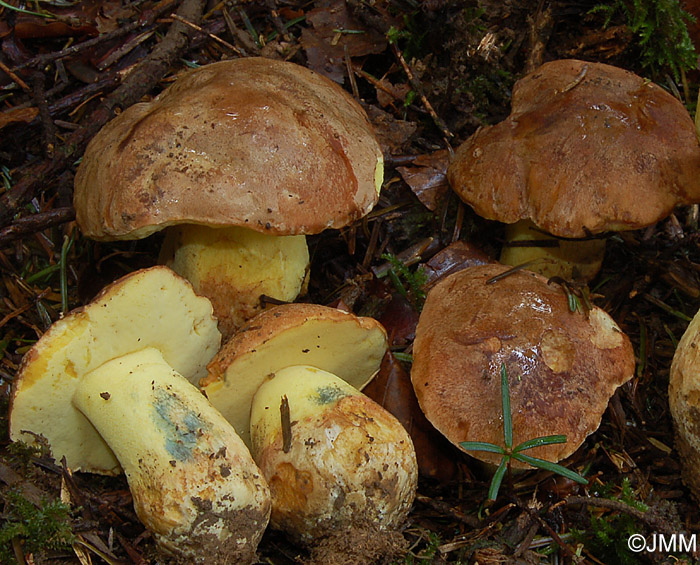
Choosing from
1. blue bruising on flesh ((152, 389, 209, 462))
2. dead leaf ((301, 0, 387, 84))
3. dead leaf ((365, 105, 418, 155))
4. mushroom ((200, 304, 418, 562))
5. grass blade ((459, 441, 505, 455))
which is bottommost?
grass blade ((459, 441, 505, 455))

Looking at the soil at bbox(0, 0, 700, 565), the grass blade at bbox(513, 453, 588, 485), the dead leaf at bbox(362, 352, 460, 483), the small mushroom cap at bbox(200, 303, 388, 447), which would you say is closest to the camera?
the grass blade at bbox(513, 453, 588, 485)

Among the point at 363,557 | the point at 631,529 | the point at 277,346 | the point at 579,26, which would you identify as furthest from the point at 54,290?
the point at 579,26

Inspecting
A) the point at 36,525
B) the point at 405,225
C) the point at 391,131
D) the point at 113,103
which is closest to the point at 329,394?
the point at 36,525

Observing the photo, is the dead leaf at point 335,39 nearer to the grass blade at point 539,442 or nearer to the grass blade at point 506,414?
the grass blade at point 506,414

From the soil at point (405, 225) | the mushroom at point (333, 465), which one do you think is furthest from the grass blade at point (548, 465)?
the mushroom at point (333, 465)

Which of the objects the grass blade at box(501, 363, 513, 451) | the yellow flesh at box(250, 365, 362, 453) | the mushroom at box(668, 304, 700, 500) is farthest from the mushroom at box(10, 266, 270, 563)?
the mushroom at box(668, 304, 700, 500)

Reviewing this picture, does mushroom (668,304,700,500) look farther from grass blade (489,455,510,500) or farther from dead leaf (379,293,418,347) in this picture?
dead leaf (379,293,418,347)
